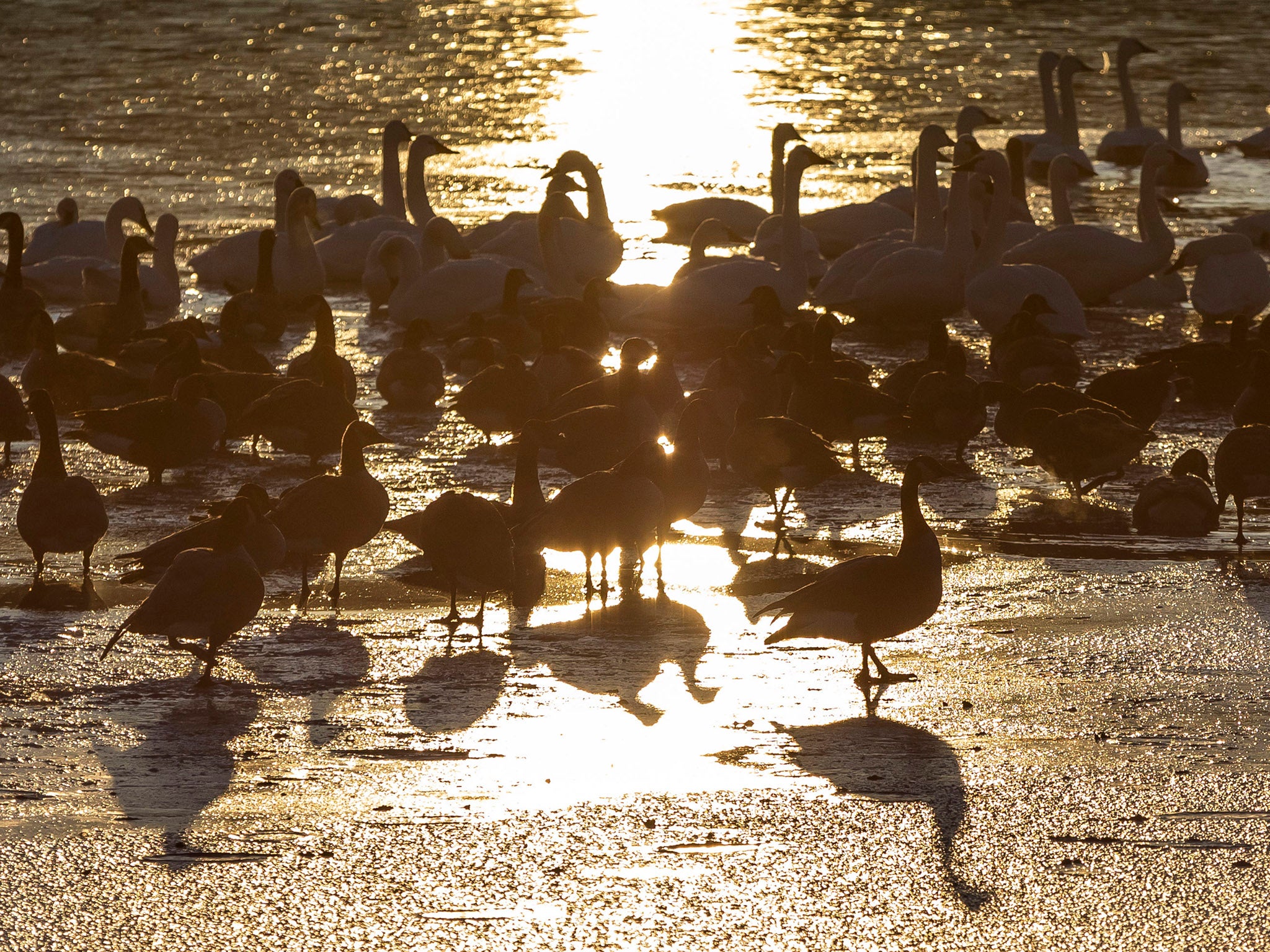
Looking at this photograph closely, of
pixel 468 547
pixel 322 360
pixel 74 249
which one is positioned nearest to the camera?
pixel 468 547

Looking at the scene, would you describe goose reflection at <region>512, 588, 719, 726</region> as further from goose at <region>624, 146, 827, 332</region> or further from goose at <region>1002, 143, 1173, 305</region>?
goose at <region>1002, 143, 1173, 305</region>

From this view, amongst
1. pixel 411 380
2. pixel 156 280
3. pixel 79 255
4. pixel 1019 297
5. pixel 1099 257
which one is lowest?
pixel 79 255

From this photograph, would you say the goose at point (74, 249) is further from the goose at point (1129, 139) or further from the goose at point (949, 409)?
Result: the goose at point (1129, 139)

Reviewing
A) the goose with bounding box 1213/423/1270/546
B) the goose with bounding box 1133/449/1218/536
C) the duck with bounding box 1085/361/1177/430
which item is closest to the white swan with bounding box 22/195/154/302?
the duck with bounding box 1085/361/1177/430

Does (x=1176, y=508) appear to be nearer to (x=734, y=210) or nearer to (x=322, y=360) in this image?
(x=322, y=360)

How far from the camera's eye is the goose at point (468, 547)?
28.2 feet

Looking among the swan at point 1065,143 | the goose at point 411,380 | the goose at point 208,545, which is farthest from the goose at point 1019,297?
the swan at point 1065,143

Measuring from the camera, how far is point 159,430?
1127 centimetres

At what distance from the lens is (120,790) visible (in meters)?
6.61

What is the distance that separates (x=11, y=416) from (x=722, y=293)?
6439 millimetres

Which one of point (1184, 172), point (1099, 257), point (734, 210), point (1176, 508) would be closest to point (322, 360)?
point (1176, 508)

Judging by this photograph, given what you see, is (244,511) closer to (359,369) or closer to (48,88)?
(359,369)

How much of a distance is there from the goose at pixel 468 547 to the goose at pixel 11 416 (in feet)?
13.5

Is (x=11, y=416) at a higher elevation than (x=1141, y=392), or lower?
higher
